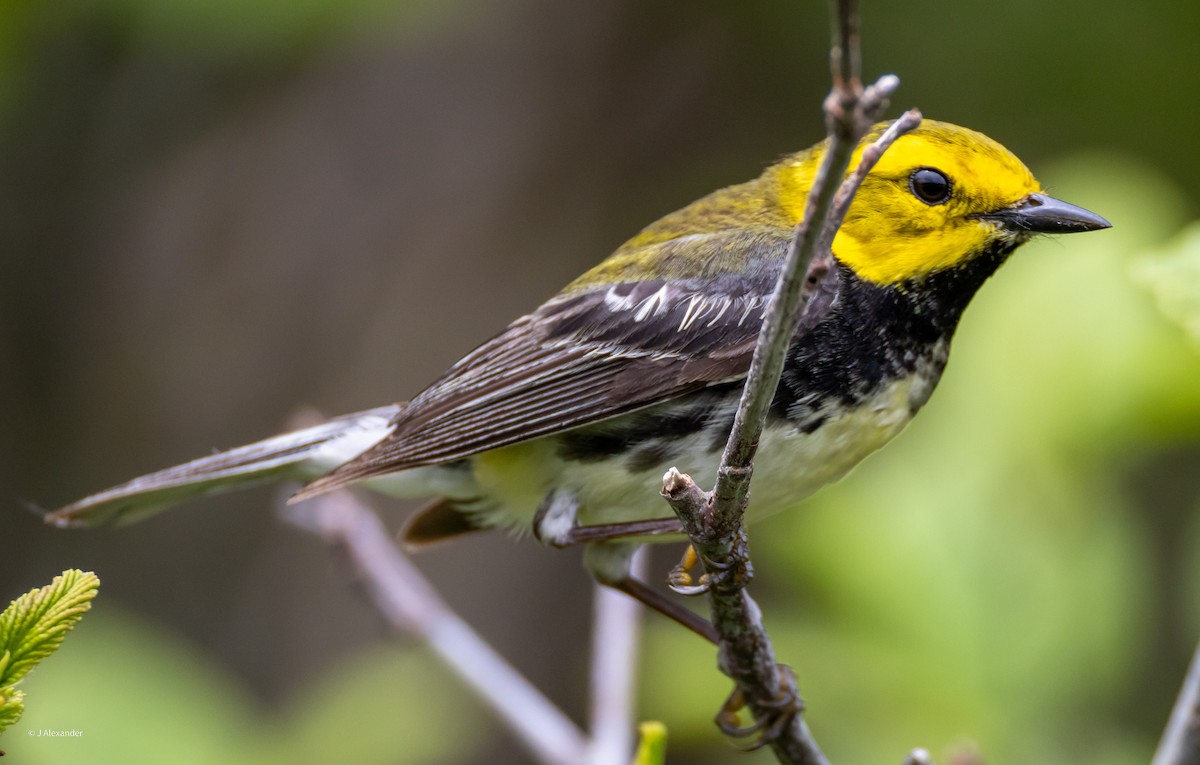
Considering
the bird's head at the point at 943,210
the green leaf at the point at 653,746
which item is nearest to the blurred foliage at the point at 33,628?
the green leaf at the point at 653,746

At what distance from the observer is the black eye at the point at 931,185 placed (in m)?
2.75

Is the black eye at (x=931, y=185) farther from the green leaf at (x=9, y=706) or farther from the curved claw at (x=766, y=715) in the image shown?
the green leaf at (x=9, y=706)

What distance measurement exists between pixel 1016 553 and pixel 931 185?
2.71 feet

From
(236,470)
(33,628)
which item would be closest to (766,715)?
(236,470)

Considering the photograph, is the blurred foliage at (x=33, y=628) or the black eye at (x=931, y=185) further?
the black eye at (x=931, y=185)

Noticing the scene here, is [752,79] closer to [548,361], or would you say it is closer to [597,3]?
[597,3]

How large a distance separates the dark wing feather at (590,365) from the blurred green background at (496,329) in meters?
0.58

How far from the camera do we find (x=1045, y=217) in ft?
8.86

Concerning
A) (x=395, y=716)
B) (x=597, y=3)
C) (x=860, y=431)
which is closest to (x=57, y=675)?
(x=395, y=716)

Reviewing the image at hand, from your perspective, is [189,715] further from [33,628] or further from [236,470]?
[33,628]

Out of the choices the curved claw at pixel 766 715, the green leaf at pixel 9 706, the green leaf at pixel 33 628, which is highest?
the green leaf at pixel 33 628

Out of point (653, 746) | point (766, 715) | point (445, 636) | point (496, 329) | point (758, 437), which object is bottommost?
point (445, 636)

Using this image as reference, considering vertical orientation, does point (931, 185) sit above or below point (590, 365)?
above

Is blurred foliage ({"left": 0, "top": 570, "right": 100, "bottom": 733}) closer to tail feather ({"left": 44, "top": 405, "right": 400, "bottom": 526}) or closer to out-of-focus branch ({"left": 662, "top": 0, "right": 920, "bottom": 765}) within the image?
out-of-focus branch ({"left": 662, "top": 0, "right": 920, "bottom": 765})
